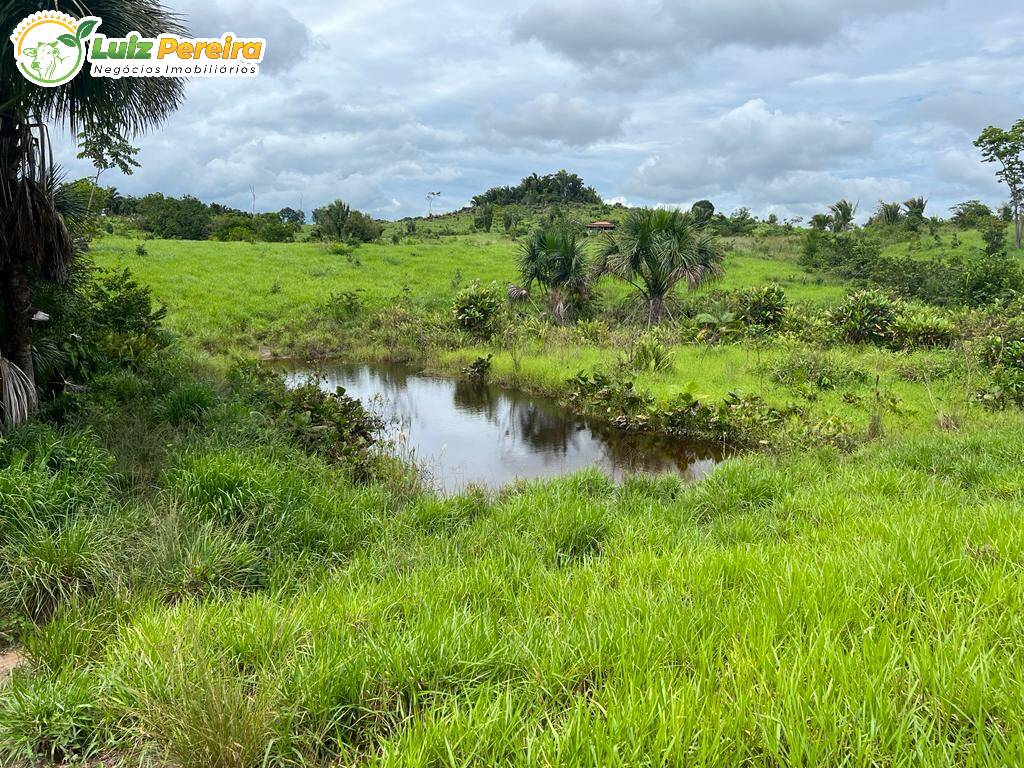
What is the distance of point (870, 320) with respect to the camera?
50.4 feet

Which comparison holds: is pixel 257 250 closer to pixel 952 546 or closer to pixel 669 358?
pixel 669 358

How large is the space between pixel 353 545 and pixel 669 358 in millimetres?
10410

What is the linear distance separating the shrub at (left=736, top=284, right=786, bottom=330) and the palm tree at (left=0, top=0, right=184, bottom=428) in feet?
52.9

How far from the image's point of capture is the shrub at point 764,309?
17.6 m

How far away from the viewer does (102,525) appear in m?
3.94

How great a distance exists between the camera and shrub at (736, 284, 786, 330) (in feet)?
57.8

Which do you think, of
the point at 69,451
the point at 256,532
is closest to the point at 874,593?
the point at 256,532

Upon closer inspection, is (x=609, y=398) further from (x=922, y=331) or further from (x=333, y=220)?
(x=333, y=220)

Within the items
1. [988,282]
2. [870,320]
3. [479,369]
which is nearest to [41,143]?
[479,369]

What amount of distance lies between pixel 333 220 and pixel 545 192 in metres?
33.3

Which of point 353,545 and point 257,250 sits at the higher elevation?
point 257,250

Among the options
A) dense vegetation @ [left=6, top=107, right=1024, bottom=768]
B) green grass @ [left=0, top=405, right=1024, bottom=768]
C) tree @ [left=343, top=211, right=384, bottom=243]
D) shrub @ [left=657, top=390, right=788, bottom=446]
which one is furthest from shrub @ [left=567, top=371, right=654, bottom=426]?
tree @ [left=343, top=211, right=384, bottom=243]

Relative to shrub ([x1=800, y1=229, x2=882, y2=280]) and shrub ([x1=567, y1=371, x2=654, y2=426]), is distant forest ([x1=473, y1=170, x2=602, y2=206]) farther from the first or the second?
shrub ([x1=567, y1=371, x2=654, y2=426])

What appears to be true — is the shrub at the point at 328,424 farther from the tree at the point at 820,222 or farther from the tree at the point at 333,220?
the tree at the point at 820,222
